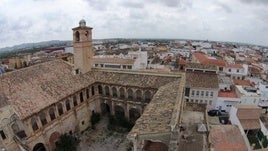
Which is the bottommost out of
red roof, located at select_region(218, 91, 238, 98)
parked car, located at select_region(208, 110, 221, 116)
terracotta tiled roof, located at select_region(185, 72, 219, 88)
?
parked car, located at select_region(208, 110, 221, 116)

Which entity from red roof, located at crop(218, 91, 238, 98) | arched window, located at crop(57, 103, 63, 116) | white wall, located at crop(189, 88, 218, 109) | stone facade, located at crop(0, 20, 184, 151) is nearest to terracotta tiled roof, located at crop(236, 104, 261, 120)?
white wall, located at crop(189, 88, 218, 109)

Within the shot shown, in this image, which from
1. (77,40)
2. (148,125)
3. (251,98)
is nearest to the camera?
(148,125)

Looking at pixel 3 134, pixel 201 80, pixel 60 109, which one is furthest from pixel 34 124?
pixel 201 80

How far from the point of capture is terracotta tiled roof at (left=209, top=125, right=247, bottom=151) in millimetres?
27438

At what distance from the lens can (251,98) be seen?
4197cm

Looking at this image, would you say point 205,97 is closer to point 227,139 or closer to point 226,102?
point 226,102

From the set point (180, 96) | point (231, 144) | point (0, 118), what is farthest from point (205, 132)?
point (0, 118)

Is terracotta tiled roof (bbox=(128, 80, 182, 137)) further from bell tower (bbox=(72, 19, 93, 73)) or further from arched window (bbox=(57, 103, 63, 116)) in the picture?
bell tower (bbox=(72, 19, 93, 73))

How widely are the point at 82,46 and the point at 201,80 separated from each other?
23.7 meters

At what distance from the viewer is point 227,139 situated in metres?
28.9

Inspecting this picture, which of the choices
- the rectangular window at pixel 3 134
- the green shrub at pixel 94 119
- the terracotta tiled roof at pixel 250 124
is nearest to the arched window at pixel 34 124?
the rectangular window at pixel 3 134

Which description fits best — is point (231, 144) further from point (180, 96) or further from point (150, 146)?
point (150, 146)

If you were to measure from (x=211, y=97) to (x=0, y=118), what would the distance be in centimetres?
3512

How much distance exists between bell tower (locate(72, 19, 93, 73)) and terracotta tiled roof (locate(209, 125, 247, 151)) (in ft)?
74.8
